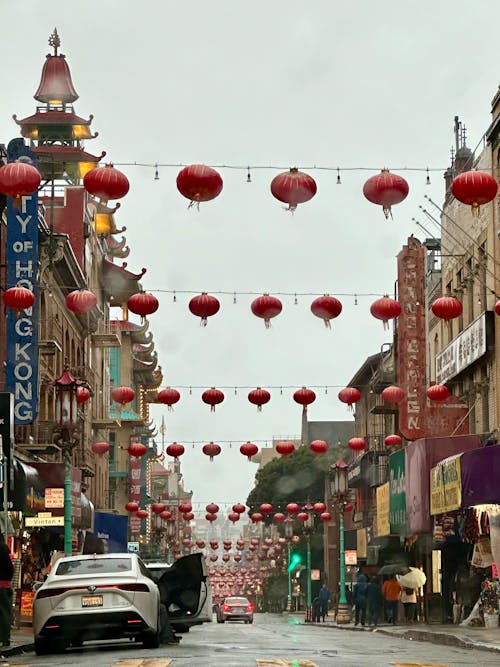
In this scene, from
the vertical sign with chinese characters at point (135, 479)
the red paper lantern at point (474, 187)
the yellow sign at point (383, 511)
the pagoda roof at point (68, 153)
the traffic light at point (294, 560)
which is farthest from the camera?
the traffic light at point (294, 560)

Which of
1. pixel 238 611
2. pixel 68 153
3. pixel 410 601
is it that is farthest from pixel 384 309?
pixel 68 153

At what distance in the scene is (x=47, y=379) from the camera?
49656mm

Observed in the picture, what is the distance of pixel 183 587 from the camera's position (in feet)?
83.5

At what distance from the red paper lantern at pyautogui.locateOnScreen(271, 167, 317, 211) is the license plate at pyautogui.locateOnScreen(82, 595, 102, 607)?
250 inches

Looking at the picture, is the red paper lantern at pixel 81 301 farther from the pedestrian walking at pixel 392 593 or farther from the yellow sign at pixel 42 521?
the pedestrian walking at pixel 392 593

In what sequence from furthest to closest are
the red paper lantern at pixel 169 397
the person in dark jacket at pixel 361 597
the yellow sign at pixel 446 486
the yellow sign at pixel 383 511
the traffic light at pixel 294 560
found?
the traffic light at pixel 294 560
the yellow sign at pixel 383 511
the person in dark jacket at pixel 361 597
the red paper lantern at pixel 169 397
the yellow sign at pixel 446 486

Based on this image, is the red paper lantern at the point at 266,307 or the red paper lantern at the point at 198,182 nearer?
the red paper lantern at the point at 198,182

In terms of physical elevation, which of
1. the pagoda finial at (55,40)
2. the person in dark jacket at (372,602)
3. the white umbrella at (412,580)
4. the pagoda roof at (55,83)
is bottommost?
the person in dark jacket at (372,602)

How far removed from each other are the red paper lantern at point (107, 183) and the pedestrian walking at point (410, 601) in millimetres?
27428

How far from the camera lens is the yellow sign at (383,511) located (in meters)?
50.5

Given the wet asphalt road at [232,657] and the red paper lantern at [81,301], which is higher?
the red paper lantern at [81,301]

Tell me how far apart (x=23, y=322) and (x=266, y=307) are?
13.1 m

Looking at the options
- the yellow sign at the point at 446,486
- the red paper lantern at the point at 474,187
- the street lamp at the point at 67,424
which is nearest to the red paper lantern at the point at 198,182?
the red paper lantern at the point at 474,187

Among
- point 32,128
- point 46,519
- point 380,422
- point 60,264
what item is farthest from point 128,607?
point 32,128
